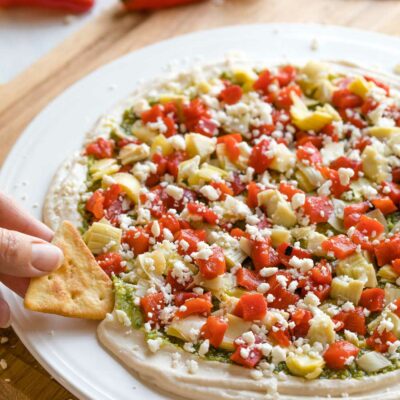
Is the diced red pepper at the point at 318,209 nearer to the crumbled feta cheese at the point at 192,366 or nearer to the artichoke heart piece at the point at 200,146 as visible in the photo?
the artichoke heart piece at the point at 200,146

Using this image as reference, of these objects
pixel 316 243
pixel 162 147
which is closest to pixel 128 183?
pixel 162 147

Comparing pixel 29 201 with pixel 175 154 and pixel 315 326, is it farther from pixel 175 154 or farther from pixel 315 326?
pixel 315 326

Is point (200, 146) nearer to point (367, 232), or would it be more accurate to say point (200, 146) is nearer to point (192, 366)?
point (367, 232)

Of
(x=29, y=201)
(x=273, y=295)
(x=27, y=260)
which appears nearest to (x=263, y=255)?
(x=273, y=295)

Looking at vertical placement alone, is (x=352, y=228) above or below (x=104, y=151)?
below

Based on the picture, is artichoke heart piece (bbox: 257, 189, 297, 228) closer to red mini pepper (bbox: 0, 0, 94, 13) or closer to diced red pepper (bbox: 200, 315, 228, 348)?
diced red pepper (bbox: 200, 315, 228, 348)

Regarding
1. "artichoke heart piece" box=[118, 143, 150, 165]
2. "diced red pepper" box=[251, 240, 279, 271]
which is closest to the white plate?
"artichoke heart piece" box=[118, 143, 150, 165]
